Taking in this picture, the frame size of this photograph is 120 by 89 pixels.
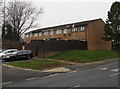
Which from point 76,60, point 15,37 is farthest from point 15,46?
point 76,60

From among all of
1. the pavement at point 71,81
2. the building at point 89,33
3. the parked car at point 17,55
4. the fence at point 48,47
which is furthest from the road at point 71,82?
the building at point 89,33

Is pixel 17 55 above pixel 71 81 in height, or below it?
above

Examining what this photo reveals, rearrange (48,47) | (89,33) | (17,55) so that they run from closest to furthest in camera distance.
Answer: (17,55), (48,47), (89,33)

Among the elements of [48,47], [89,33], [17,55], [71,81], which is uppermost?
[89,33]

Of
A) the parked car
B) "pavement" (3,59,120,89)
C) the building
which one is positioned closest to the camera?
"pavement" (3,59,120,89)

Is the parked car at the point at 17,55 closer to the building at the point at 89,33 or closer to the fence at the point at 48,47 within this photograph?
the fence at the point at 48,47

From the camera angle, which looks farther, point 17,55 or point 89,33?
point 89,33

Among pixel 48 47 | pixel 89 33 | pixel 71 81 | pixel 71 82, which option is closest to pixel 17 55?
pixel 48 47

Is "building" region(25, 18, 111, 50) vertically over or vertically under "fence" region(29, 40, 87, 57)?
over

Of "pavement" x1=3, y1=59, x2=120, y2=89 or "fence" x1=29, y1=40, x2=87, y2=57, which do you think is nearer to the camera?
"pavement" x1=3, y1=59, x2=120, y2=89

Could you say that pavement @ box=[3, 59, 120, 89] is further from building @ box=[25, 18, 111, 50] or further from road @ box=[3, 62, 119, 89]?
building @ box=[25, 18, 111, 50]

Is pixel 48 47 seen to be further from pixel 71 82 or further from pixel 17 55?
pixel 71 82

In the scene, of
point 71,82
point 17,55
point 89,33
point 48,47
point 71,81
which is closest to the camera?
point 71,82

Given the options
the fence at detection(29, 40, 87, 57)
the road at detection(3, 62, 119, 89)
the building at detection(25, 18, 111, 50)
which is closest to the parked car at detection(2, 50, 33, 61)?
the fence at detection(29, 40, 87, 57)
